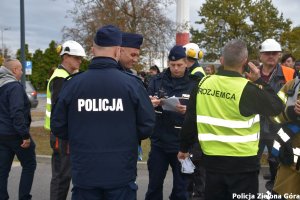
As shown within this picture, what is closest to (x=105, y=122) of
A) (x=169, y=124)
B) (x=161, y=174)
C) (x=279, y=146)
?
(x=279, y=146)

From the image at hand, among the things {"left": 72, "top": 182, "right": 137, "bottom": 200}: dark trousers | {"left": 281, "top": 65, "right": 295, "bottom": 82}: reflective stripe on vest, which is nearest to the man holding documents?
{"left": 72, "top": 182, "right": 137, "bottom": 200}: dark trousers

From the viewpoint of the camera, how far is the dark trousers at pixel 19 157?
5.73m

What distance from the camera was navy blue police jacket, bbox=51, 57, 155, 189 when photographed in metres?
3.28

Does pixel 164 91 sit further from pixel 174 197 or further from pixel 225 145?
pixel 225 145

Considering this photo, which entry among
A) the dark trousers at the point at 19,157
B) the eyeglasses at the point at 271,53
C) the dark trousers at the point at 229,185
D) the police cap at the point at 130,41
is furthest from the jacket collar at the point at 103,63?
the eyeglasses at the point at 271,53

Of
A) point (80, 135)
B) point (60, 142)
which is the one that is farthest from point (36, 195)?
point (80, 135)

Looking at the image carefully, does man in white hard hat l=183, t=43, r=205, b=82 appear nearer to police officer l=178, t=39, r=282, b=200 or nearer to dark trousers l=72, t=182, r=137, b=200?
police officer l=178, t=39, r=282, b=200

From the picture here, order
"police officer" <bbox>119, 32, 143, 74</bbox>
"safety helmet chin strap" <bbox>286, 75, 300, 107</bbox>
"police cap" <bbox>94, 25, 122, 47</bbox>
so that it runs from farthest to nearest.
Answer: "police officer" <bbox>119, 32, 143, 74</bbox> → "safety helmet chin strap" <bbox>286, 75, 300, 107</bbox> → "police cap" <bbox>94, 25, 122, 47</bbox>

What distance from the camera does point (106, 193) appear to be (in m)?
3.37

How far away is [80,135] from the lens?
3.33m

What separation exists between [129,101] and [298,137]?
1831 millimetres

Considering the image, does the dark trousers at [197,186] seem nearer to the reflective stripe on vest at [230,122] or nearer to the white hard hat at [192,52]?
the white hard hat at [192,52]

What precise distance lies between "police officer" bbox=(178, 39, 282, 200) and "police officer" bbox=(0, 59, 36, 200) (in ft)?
8.96

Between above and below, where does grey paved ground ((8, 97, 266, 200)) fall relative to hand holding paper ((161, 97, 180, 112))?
below
